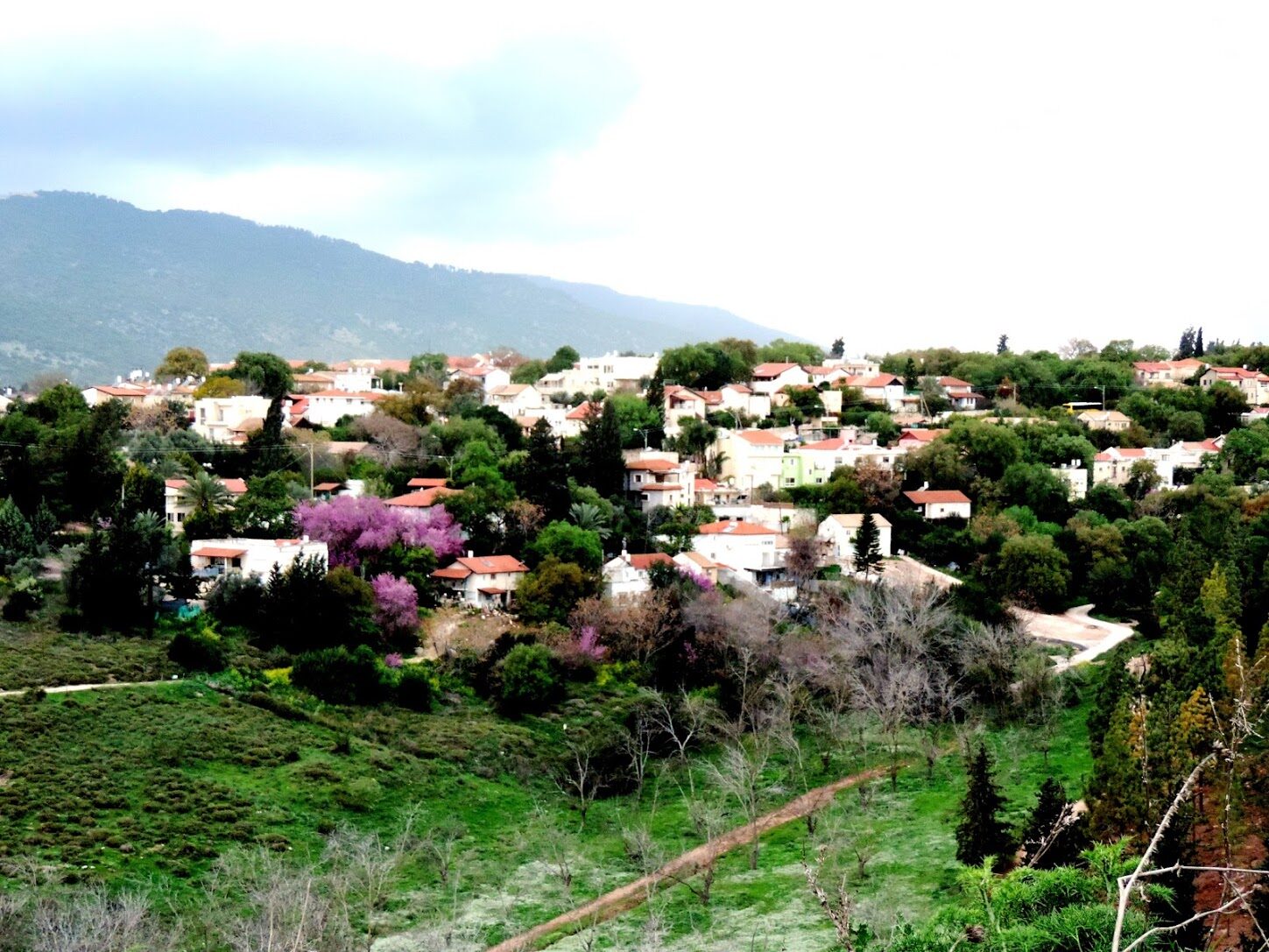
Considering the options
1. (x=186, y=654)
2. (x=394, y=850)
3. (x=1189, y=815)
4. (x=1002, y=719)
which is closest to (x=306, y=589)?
(x=186, y=654)

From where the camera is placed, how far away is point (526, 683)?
34219 mm

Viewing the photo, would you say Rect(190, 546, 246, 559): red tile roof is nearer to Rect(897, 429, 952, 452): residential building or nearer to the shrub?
the shrub

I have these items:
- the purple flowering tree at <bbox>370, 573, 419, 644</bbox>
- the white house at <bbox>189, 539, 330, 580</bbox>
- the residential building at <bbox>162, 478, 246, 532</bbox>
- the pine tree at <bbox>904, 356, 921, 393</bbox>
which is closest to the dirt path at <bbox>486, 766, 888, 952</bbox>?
the purple flowering tree at <bbox>370, 573, 419, 644</bbox>

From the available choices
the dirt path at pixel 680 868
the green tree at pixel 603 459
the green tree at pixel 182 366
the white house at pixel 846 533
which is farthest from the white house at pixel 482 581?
the green tree at pixel 182 366

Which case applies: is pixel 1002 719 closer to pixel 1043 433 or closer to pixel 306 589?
pixel 306 589

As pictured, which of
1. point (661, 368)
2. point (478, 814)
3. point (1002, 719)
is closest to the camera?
point (478, 814)

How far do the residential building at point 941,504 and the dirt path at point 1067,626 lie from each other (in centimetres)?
462

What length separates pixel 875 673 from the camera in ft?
113

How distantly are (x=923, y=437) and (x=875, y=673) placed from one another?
28.2 metres

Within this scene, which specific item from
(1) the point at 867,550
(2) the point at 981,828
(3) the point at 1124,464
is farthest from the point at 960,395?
(2) the point at 981,828

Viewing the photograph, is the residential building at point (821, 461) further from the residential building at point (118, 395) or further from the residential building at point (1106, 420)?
the residential building at point (118, 395)

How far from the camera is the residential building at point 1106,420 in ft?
213

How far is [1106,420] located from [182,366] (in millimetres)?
51301

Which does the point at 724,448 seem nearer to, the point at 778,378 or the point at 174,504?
the point at 778,378
